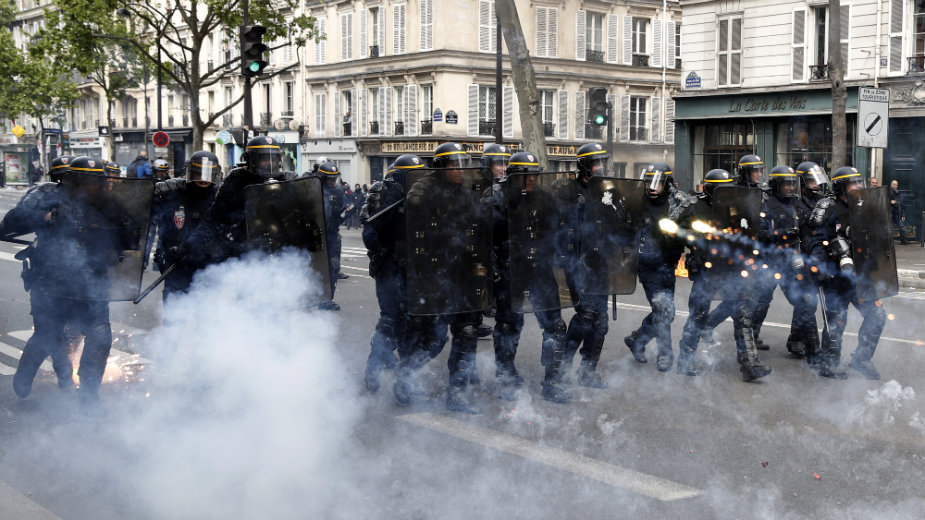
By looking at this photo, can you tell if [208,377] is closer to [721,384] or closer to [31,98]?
[721,384]

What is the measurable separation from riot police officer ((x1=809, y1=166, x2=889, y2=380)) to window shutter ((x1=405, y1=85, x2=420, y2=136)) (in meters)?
26.6

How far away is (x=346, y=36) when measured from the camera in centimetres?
3547

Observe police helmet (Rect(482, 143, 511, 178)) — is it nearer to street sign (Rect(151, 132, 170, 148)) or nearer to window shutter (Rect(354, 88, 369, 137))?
street sign (Rect(151, 132, 170, 148))

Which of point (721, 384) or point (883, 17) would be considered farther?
point (883, 17)

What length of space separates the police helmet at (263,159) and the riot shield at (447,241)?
3.34 ft

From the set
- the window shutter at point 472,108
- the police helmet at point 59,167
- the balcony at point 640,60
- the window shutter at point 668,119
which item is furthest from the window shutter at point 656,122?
the police helmet at point 59,167

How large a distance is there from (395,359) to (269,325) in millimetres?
1021

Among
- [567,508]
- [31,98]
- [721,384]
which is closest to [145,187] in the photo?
[567,508]

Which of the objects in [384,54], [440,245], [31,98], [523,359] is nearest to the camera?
Result: [440,245]

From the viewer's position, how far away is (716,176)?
6992mm

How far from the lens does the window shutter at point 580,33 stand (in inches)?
1332

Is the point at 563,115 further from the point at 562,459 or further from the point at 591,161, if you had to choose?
the point at 562,459

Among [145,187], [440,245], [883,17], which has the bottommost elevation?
[440,245]

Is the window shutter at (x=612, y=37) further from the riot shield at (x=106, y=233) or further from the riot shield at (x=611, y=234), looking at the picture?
the riot shield at (x=106, y=233)
